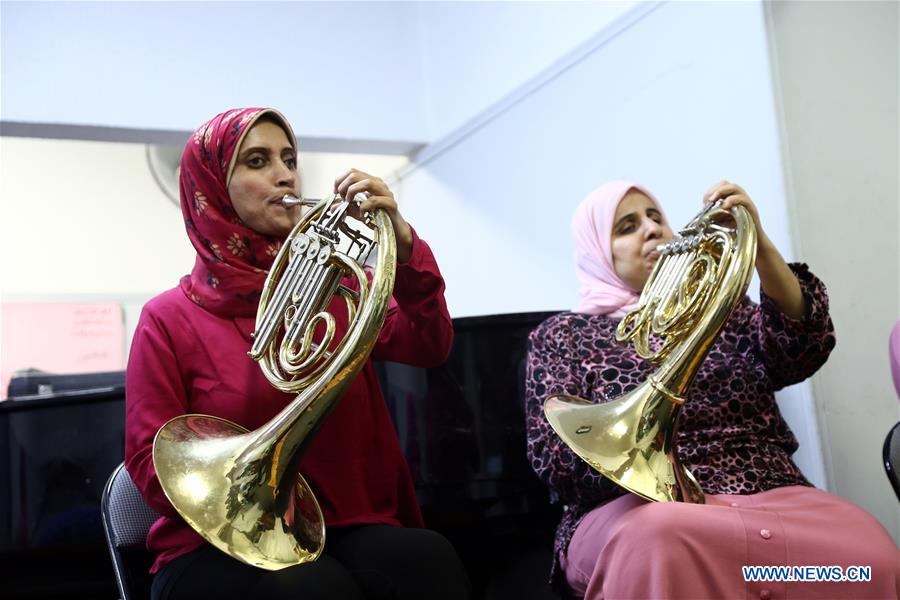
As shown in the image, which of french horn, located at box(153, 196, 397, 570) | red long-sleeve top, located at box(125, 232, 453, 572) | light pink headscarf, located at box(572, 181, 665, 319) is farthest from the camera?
light pink headscarf, located at box(572, 181, 665, 319)

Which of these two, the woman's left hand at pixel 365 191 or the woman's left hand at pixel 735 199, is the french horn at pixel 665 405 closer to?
the woman's left hand at pixel 735 199

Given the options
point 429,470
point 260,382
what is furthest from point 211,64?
point 260,382

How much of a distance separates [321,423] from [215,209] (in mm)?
548

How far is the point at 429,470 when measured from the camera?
2.34 m

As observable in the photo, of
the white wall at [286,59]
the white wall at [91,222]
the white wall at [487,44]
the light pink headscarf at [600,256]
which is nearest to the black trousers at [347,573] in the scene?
the light pink headscarf at [600,256]

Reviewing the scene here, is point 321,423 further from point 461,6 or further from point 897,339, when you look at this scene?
point 461,6

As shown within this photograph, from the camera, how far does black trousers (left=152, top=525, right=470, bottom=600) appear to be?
1378 mm

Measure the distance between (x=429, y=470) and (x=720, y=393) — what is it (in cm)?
76

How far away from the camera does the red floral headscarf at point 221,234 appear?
1703 millimetres

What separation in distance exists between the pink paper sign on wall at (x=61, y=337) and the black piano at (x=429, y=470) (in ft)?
9.03

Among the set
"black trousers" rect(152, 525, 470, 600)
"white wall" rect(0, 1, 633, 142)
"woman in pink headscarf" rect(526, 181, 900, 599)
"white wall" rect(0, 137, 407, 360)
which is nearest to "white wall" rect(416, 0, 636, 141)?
"white wall" rect(0, 1, 633, 142)

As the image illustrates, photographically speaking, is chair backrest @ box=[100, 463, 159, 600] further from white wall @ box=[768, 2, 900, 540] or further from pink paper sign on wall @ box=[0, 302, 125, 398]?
pink paper sign on wall @ box=[0, 302, 125, 398]

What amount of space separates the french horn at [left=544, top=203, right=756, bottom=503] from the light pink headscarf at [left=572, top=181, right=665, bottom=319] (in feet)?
1.14

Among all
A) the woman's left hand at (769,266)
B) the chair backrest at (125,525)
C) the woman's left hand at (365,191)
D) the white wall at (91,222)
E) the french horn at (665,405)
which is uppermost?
the white wall at (91,222)
